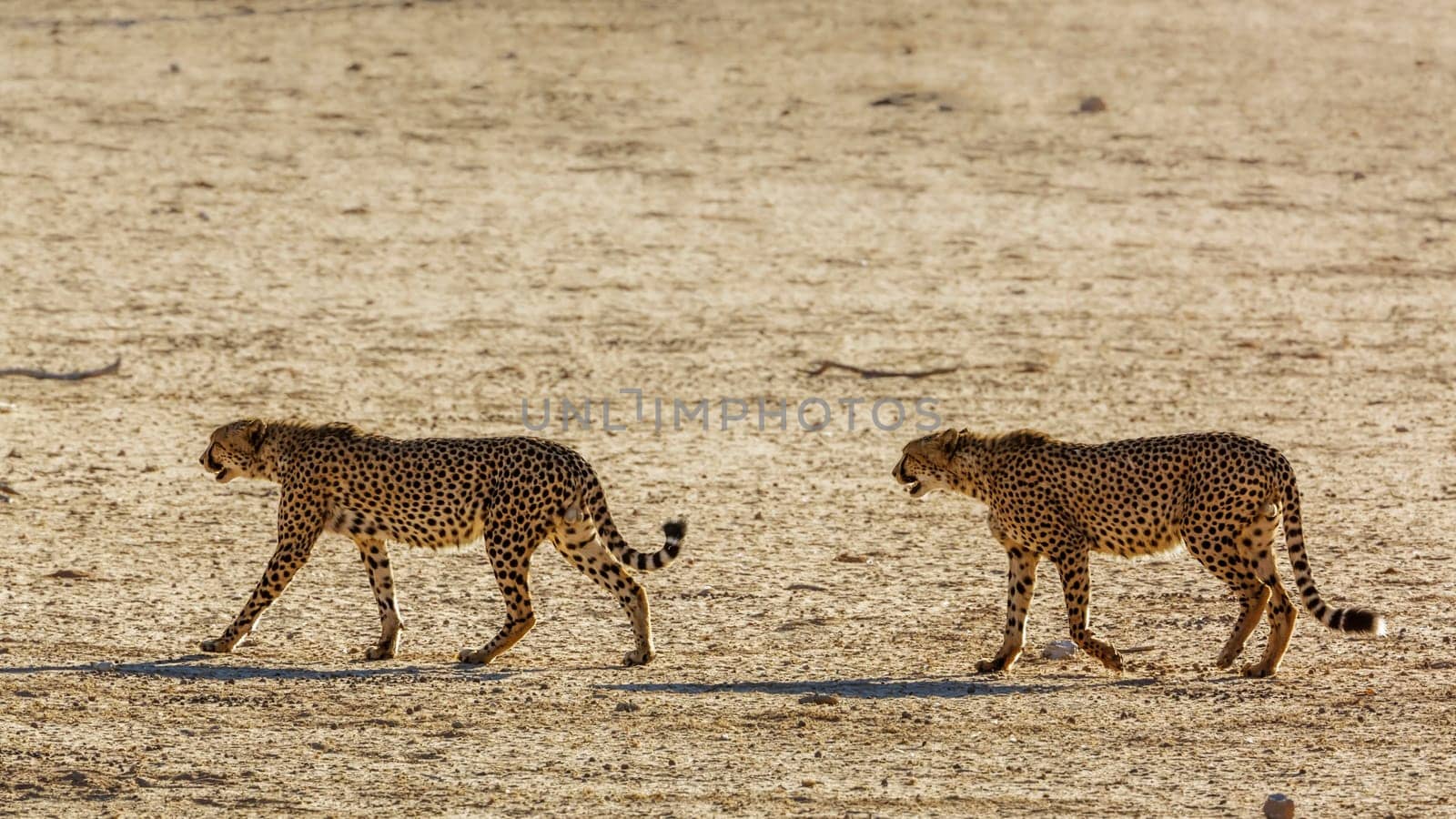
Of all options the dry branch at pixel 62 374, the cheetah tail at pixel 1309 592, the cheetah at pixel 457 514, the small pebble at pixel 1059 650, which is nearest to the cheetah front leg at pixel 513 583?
the cheetah at pixel 457 514

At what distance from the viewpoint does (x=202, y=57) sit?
73.4ft

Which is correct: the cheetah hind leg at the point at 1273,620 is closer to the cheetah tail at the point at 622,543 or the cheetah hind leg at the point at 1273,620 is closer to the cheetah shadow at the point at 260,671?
the cheetah tail at the point at 622,543

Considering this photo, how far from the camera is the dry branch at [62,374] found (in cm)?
1446

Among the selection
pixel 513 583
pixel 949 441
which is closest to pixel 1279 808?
pixel 949 441

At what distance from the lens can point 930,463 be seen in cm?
1019

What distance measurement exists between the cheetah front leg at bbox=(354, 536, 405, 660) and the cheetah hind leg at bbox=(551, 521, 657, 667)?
787 millimetres

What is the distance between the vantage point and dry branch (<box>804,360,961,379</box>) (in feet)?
50.4

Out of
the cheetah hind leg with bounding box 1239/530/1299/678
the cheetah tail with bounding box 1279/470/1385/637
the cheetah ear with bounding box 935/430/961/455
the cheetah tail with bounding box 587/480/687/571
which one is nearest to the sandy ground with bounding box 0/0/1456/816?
the cheetah hind leg with bounding box 1239/530/1299/678

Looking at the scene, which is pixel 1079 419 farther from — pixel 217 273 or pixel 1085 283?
pixel 217 273

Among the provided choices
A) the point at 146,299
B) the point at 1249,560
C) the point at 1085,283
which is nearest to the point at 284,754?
the point at 1249,560

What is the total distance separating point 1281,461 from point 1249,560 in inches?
17.9

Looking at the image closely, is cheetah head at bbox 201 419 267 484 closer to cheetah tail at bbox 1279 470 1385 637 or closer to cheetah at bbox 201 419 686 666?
cheetah at bbox 201 419 686 666

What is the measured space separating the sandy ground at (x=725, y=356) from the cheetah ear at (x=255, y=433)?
0.88 metres

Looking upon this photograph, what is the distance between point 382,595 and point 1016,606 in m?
2.86
